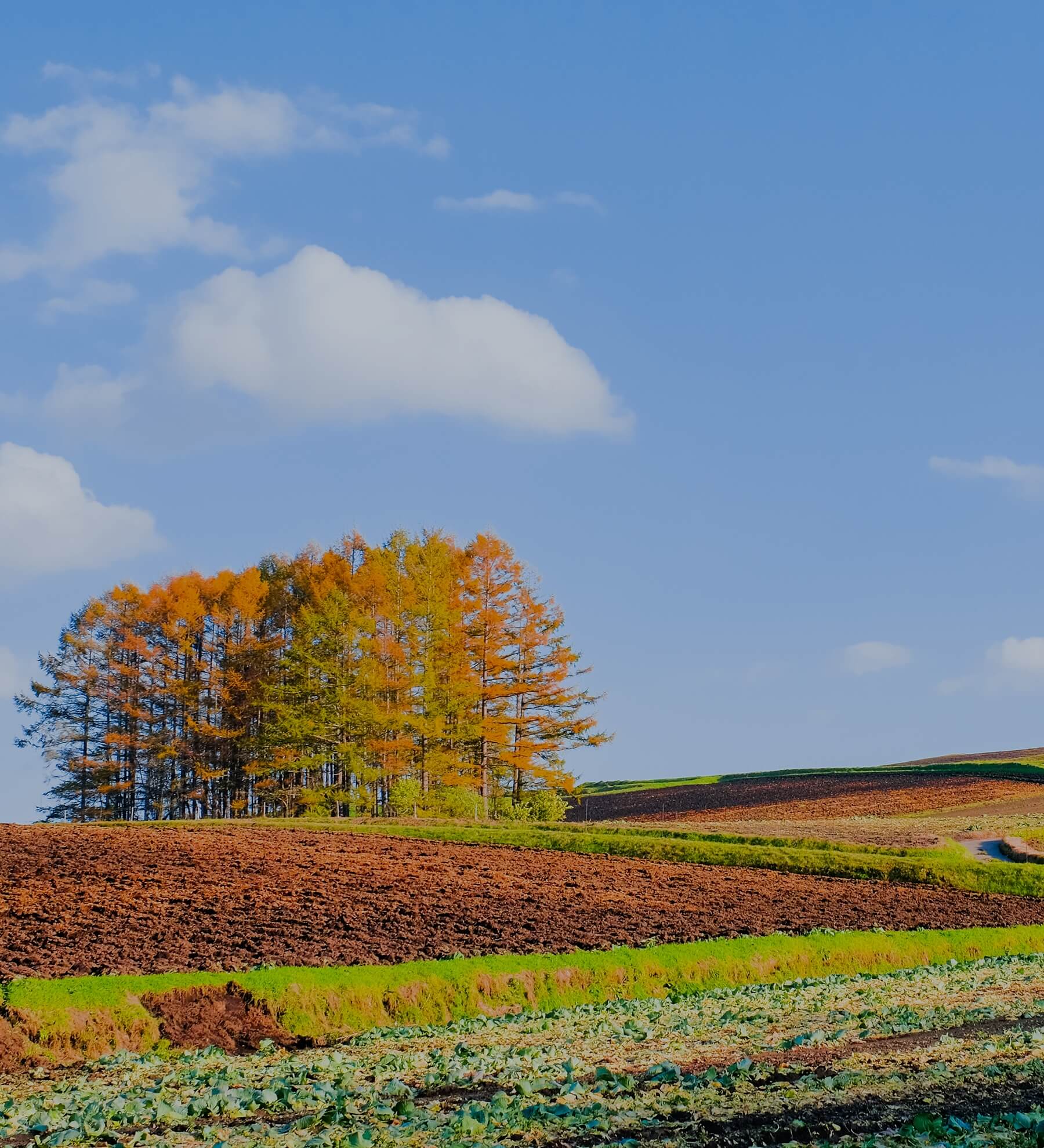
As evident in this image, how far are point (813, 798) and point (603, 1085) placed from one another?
59.4m

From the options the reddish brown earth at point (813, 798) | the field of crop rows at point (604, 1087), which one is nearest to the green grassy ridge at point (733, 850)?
the reddish brown earth at point (813, 798)

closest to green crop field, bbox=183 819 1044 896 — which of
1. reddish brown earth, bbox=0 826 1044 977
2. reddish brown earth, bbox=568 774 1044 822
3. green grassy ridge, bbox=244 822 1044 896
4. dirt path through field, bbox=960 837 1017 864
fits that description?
green grassy ridge, bbox=244 822 1044 896

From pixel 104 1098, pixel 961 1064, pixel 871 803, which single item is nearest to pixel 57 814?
pixel 871 803

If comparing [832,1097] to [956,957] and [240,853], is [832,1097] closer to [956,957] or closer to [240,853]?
[956,957]

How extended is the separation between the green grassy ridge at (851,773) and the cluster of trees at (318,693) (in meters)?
6.37

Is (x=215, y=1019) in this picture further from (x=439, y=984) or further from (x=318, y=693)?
(x=318, y=693)

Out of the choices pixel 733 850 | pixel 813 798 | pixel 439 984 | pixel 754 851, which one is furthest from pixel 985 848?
pixel 439 984

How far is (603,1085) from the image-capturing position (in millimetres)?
9438

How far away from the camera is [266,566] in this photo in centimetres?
6203

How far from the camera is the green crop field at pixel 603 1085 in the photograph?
8.02m

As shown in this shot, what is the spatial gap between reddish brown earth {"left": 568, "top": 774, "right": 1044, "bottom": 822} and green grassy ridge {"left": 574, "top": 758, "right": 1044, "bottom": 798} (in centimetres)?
199

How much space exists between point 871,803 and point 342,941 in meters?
46.5

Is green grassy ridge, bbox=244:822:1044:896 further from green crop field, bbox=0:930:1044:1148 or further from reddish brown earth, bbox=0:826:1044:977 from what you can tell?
green crop field, bbox=0:930:1044:1148

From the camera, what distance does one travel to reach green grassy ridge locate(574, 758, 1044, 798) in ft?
229
